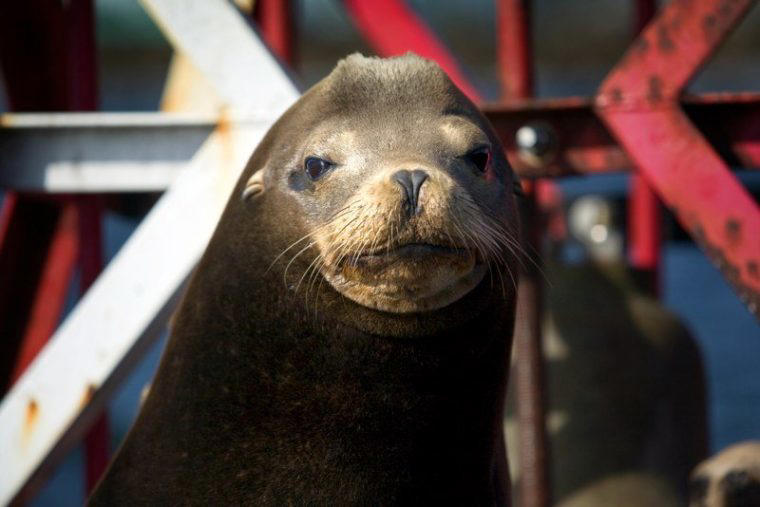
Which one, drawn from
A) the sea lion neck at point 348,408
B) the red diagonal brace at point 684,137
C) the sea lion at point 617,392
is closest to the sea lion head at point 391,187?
the sea lion neck at point 348,408

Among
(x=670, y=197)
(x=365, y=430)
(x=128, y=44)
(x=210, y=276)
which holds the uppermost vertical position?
(x=128, y=44)

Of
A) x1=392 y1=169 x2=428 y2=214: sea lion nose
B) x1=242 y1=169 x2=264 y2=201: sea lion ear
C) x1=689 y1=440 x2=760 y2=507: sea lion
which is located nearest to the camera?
x1=392 y1=169 x2=428 y2=214: sea lion nose

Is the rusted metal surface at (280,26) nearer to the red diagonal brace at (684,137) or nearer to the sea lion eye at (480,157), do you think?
the red diagonal brace at (684,137)

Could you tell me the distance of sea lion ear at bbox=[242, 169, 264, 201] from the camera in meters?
2.24

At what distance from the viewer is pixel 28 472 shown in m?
2.98

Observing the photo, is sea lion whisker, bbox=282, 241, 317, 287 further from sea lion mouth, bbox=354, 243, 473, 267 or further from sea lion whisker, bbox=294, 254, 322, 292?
sea lion mouth, bbox=354, 243, 473, 267

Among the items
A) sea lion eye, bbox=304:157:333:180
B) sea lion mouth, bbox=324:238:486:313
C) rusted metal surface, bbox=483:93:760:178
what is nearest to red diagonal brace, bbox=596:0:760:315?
rusted metal surface, bbox=483:93:760:178

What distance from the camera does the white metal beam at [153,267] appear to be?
9.52ft

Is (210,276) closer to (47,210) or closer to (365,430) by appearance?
(365,430)

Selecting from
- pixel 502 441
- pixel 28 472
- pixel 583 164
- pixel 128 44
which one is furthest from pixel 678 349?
pixel 128 44

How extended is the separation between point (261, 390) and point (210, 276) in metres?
0.29

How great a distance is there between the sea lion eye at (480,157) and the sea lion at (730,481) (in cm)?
158

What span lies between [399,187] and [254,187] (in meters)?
0.45

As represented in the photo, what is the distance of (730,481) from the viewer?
10.6 feet
